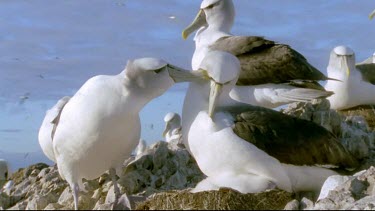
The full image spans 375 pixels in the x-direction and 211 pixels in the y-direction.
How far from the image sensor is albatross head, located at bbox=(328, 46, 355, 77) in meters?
16.5

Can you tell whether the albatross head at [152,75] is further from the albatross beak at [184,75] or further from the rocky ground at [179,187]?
the rocky ground at [179,187]

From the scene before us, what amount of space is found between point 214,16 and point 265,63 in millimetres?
1725

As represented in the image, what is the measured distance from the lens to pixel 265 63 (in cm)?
1080

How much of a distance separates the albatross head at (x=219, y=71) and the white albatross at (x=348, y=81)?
8.13 m

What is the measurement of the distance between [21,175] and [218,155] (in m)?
3.64

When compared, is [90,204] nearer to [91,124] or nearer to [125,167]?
[91,124]

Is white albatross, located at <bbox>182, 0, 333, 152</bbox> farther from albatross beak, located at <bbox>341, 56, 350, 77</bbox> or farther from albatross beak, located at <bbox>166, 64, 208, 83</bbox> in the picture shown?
albatross beak, located at <bbox>341, 56, 350, 77</bbox>


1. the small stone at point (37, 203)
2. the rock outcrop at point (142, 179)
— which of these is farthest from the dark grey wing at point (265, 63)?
the small stone at point (37, 203)

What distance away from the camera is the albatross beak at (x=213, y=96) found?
785 centimetres

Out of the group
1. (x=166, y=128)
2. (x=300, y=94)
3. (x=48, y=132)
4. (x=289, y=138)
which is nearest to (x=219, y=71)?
(x=289, y=138)

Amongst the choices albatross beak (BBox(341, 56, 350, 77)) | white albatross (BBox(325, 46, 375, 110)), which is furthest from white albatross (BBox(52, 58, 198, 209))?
albatross beak (BBox(341, 56, 350, 77))

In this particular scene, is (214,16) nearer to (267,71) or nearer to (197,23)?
(197,23)

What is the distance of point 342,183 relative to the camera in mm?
6652

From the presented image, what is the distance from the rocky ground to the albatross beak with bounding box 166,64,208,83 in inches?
43.2
